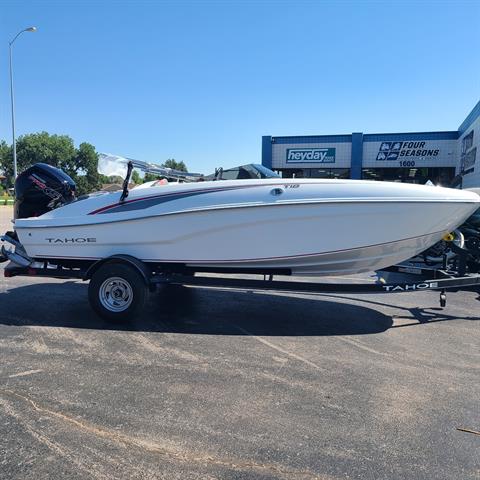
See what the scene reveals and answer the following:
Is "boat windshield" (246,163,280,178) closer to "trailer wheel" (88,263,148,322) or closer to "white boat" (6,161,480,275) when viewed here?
"white boat" (6,161,480,275)

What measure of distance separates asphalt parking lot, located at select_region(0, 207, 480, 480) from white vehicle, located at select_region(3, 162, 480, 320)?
80 cm

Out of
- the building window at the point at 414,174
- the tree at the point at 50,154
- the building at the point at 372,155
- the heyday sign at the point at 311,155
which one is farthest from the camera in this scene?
the tree at the point at 50,154

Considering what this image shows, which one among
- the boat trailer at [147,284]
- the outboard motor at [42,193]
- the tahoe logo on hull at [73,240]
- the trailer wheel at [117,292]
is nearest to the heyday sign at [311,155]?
the boat trailer at [147,284]

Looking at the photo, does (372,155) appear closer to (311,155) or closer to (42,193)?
(311,155)

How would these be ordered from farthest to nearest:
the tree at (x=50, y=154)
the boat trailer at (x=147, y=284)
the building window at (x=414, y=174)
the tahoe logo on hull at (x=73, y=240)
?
A: 1. the tree at (x=50, y=154)
2. the building window at (x=414, y=174)
3. the tahoe logo on hull at (x=73, y=240)
4. the boat trailer at (x=147, y=284)

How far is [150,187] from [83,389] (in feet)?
9.08

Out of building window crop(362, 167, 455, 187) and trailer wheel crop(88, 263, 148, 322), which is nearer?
trailer wheel crop(88, 263, 148, 322)

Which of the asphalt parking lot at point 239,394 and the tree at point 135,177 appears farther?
the tree at point 135,177

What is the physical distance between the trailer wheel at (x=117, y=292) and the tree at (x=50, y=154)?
228ft

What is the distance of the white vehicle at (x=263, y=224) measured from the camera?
525 centimetres

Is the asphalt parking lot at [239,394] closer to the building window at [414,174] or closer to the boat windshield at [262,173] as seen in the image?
the boat windshield at [262,173]

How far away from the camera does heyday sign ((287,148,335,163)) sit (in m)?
28.3

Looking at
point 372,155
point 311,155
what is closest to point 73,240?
point 311,155

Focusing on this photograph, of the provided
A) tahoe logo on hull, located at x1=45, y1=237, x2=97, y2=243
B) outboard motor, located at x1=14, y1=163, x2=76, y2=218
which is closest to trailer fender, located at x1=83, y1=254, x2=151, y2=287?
tahoe logo on hull, located at x1=45, y1=237, x2=97, y2=243
